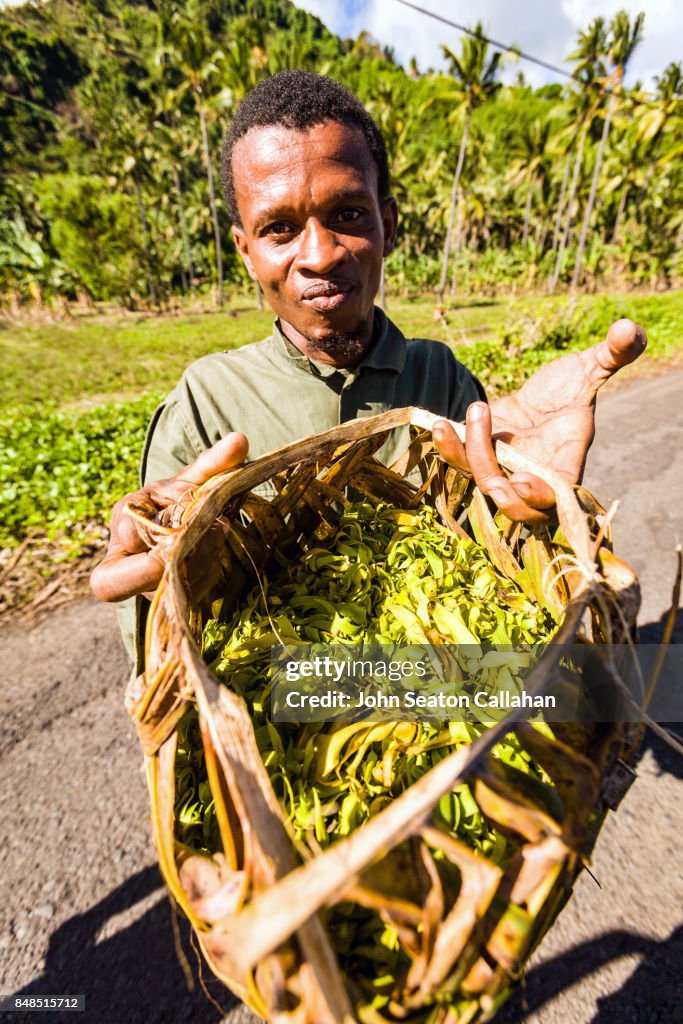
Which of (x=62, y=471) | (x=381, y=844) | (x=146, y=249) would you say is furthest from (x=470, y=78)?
(x=381, y=844)

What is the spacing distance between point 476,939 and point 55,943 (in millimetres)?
2054

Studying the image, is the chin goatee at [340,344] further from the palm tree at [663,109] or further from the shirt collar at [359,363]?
the palm tree at [663,109]

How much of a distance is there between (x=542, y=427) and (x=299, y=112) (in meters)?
1.31

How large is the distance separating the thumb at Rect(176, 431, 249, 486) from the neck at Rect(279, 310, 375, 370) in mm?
764

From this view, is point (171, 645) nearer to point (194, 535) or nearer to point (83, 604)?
point (194, 535)

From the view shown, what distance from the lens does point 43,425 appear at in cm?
580

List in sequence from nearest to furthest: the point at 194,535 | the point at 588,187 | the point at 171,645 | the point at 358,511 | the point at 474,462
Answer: the point at 171,645, the point at 194,535, the point at 474,462, the point at 358,511, the point at 588,187

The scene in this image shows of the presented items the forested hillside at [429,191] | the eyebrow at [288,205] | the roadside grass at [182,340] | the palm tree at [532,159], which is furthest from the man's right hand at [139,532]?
the palm tree at [532,159]

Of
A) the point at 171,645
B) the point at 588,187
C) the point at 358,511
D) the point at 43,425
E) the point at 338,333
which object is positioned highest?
the point at 588,187

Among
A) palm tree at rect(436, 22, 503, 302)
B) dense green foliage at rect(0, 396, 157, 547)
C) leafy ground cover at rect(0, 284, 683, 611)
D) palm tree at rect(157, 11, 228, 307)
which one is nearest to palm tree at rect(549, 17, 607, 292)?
palm tree at rect(436, 22, 503, 302)

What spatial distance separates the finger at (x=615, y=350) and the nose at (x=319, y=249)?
87 cm

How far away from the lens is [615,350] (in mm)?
1467

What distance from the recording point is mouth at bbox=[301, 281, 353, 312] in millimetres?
1680

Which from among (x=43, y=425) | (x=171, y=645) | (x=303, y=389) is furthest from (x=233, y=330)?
(x=171, y=645)
